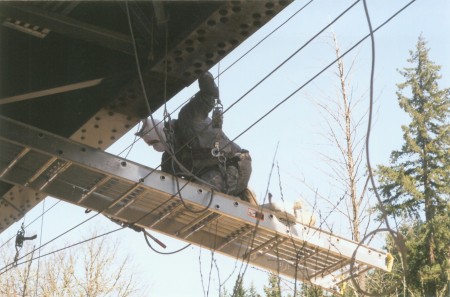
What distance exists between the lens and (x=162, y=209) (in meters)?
4.75

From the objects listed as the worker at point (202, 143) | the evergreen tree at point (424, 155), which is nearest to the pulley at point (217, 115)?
the worker at point (202, 143)

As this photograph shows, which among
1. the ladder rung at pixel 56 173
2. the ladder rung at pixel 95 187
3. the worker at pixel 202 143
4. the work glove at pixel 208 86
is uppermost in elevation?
the work glove at pixel 208 86

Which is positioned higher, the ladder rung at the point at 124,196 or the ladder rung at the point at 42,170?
the ladder rung at the point at 42,170

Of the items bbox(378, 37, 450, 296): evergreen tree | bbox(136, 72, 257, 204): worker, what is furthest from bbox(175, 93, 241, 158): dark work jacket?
bbox(378, 37, 450, 296): evergreen tree

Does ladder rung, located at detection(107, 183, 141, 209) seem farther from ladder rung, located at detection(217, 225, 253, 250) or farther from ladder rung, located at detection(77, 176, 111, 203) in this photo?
ladder rung, located at detection(217, 225, 253, 250)

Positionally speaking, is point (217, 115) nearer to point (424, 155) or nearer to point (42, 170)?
point (42, 170)

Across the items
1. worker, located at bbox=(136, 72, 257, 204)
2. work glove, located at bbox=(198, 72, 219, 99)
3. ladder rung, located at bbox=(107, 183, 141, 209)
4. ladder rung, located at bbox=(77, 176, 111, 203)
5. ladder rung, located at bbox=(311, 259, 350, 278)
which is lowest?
ladder rung, located at bbox=(311, 259, 350, 278)

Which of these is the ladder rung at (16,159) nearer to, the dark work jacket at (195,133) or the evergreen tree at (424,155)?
the dark work jacket at (195,133)

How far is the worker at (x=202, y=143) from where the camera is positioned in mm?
4832

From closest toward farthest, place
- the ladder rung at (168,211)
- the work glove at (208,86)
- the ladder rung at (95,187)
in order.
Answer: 1. the ladder rung at (95,187)
2. the ladder rung at (168,211)
3. the work glove at (208,86)

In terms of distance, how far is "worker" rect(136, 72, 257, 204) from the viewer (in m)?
4.83

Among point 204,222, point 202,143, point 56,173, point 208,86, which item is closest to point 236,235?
point 204,222

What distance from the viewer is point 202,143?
16.3 ft

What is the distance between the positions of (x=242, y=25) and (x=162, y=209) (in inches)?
50.6
